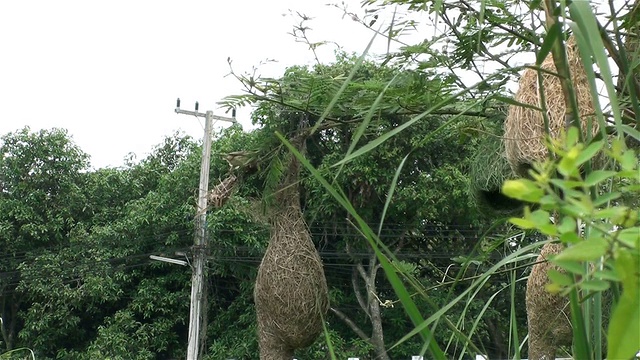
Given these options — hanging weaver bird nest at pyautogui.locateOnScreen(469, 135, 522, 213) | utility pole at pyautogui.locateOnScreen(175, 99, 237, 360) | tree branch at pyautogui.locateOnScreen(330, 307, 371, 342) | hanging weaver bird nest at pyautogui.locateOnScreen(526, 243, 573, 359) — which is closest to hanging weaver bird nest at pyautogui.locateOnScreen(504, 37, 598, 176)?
hanging weaver bird nest at pyautogui.locateOnScreen(469, 135, 522, 213)

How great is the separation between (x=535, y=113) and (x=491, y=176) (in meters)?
0.49

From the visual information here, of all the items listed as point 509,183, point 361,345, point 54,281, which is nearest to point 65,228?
point 54,281

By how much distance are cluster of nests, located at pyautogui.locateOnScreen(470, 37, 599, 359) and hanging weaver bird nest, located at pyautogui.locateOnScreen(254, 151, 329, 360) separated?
0.97 metres

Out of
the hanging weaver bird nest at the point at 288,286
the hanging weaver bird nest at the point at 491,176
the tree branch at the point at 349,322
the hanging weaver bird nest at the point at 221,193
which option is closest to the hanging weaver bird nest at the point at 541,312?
the hanging weaver bird nest at the point at 491,176

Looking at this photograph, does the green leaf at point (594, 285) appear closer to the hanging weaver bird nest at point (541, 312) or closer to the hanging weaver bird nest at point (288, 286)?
the hanging weaver bird nest at point (541, 312)

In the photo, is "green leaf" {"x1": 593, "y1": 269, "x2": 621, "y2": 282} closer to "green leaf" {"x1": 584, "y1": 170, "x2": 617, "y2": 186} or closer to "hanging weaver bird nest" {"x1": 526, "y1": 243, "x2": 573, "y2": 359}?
"green leaf" {"x1": 584, "y1": 170, "x2": 617, "y2": 186}

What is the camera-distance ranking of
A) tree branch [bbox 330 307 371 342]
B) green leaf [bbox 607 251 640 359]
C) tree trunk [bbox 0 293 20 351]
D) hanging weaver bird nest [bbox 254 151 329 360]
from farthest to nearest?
1. tree trunk [bbox 0 293 20 351]
2. tree branch [bbox 330 307 371 342]
3. hanging weaver bird nest [bbox 254 151 329 360]
4. green leaf [bbox 607 251 640 359]

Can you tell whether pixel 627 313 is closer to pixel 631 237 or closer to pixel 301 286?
pixel 631 237

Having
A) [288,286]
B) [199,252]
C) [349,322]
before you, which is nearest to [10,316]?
[199,252]

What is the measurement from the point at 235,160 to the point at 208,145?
8.43 metres

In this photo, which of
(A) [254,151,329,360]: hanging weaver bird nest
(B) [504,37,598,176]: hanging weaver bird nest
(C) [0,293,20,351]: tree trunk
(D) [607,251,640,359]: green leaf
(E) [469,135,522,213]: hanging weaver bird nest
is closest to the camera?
(D) [607,251,640,359]: green leaf

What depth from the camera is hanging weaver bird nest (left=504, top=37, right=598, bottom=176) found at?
2178mm

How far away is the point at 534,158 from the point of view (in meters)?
2.15

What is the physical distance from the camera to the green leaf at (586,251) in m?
0.40
